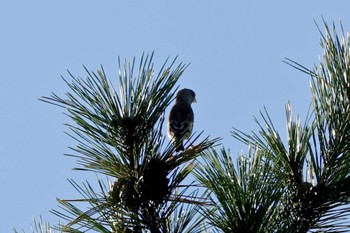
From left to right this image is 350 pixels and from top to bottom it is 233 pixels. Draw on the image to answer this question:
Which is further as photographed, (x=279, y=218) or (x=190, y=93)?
(x=190, y=93)

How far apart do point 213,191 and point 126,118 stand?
16.3 inches

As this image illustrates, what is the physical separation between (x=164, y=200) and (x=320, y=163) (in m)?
0.60

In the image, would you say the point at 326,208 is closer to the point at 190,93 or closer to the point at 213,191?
the point at 213,191

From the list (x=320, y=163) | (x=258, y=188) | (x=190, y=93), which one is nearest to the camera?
(x=258, y=188)

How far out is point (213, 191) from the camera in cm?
234

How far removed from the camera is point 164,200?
2.36m

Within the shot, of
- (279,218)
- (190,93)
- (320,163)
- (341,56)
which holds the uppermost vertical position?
(190,93)

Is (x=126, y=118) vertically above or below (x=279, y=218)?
above

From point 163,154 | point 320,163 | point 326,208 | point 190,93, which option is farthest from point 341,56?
point 190,93

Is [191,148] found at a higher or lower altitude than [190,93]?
lower

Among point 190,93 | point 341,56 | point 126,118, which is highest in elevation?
point 190,93

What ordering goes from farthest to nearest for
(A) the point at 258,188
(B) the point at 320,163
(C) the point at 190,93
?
(C) the point at 190,93 → (B) the point at 320,163 → (A) the point at 258,188

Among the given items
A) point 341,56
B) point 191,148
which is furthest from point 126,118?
point 341,56

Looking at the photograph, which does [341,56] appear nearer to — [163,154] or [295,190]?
[295,190]
